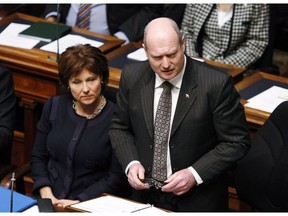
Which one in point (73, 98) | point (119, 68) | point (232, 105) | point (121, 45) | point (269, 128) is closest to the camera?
point (232, 105)

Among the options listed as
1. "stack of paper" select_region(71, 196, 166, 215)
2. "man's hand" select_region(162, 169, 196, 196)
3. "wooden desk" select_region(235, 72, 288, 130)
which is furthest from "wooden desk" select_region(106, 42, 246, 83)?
"stack of paper" select_region(71, 196, 166, 215)

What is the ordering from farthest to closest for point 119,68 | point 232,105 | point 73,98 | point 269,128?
point 119,68 → point 73,98 → point 269,128 → point 232,105

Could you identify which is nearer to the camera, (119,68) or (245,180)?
(245,180)

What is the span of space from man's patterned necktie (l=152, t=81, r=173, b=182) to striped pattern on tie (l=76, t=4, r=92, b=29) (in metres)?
1.96

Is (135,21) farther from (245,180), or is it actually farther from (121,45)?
(245,180)

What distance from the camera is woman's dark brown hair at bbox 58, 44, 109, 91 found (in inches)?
144

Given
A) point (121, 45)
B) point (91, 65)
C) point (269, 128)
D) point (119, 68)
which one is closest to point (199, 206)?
point (269, 128)

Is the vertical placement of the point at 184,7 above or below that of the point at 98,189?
above

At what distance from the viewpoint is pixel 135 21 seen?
17.3 ft

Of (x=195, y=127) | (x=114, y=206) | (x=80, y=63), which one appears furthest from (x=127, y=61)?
(x=114, y=206)

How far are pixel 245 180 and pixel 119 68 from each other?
1.20 m

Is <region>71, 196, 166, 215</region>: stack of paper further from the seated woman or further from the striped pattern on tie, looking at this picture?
the striped pattern on tie

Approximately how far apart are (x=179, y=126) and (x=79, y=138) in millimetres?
570

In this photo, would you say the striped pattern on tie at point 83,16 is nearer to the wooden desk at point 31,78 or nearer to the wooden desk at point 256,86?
the wooden desk at point 31,78
